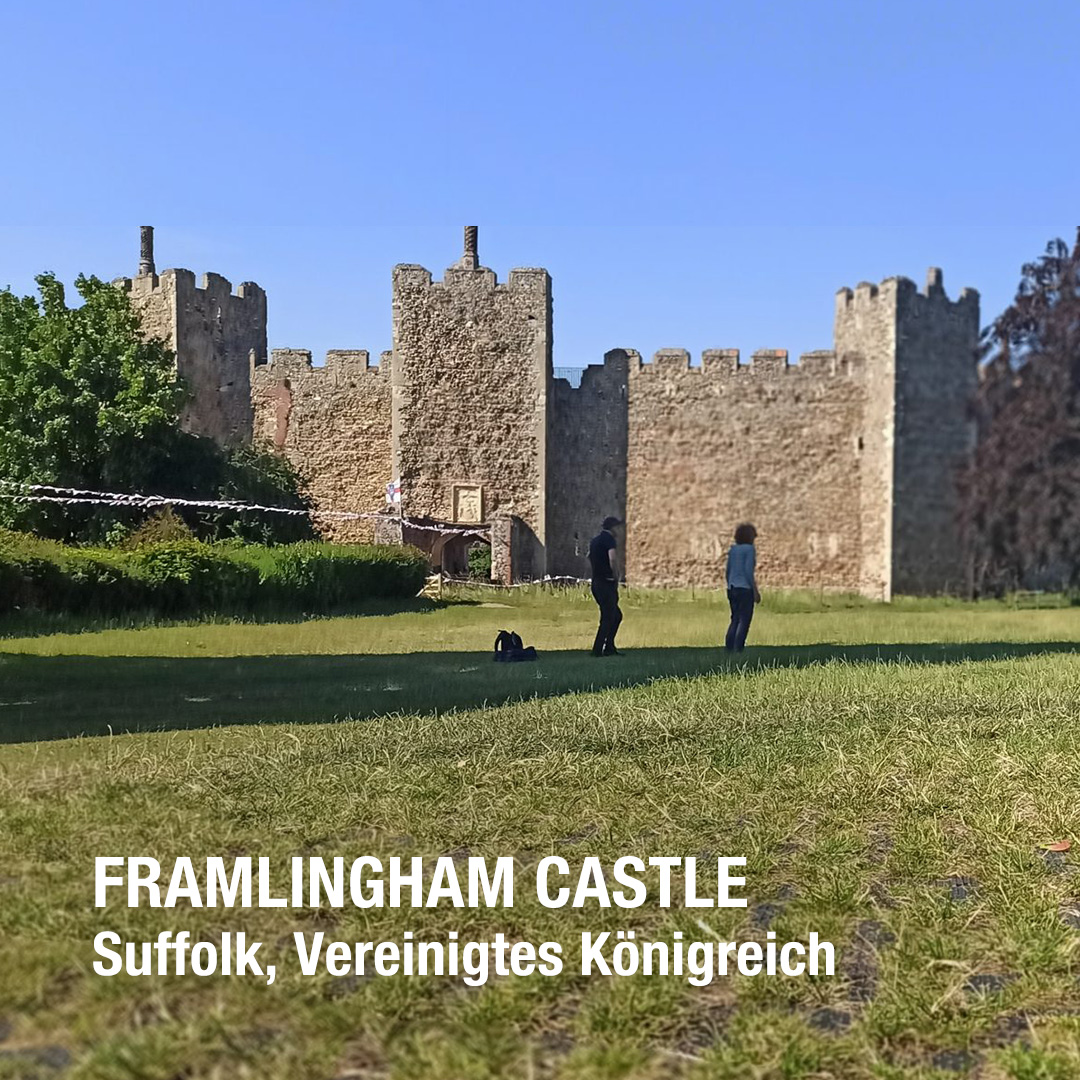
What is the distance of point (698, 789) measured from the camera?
4.82m

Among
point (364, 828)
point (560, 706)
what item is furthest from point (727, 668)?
point (364, 828)

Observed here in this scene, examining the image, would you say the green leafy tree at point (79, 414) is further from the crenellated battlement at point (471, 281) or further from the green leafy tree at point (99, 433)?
the crenellated battlement at point (471, 281)

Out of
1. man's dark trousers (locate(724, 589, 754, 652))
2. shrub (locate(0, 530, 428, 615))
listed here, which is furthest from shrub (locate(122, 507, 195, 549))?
man's dark trousers (locate(724, 589, 754, 652))

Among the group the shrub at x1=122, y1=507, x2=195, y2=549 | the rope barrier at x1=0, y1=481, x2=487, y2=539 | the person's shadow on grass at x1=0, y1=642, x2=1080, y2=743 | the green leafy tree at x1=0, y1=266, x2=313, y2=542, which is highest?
the green leafy tree at x1=0, y1=266, x2=313, y2=542

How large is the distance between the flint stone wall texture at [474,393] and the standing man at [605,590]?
55.9ft

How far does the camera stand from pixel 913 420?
28891 mm

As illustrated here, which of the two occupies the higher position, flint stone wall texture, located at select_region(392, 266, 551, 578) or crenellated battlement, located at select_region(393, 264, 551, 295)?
crenellated battlement, located at select_region(393, 264, 551, 295)

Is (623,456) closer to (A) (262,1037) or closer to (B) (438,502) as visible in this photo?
(B) (438,502)

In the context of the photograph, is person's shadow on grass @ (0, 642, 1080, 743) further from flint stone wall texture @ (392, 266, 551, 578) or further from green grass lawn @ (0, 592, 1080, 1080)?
flint stone wall texture @ (392, 266, 551, 578)

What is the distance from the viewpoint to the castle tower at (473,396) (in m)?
29.3

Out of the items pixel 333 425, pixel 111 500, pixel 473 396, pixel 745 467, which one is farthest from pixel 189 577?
pixel 745 467

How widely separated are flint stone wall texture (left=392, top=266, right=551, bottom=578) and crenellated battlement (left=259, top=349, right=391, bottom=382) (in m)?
1.36

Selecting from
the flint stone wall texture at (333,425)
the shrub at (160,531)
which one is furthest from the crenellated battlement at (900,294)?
the shrub at (160,531)

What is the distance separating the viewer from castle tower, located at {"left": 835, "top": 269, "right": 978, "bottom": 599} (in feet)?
93.8
